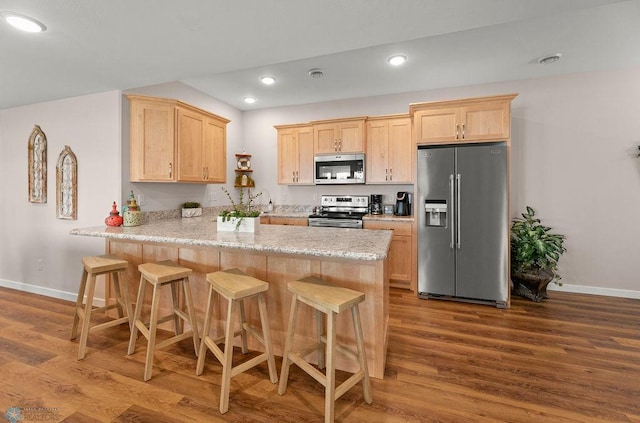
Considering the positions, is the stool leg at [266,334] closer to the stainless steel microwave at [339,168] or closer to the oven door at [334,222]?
the oven door at [334,222]

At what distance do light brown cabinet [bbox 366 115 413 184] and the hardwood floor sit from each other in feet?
6.79

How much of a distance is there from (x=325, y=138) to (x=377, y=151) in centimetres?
81

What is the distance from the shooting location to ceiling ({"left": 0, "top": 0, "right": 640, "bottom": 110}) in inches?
69.0

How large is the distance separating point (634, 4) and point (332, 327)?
11.0 ft

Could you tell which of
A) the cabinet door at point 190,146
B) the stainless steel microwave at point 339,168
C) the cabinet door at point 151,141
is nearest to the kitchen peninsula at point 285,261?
the cabinet door at point 151,141

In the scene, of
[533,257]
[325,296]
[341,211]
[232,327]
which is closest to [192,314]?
[232,327]

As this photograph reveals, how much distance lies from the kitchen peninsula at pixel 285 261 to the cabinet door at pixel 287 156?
210 cm

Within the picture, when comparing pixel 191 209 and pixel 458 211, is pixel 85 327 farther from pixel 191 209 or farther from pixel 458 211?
Result: pixel 458 211

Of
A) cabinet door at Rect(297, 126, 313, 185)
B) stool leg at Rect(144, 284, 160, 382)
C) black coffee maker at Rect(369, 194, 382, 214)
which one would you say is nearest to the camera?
stool leg at Rect(144, 284, 160, 382)

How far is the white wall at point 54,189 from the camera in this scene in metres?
3.23

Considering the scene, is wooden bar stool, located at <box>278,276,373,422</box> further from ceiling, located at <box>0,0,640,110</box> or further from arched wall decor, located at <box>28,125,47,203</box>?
arched wall decor, located at <box>28,125,47,203</box>

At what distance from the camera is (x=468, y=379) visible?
2014mm

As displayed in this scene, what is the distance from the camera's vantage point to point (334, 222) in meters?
4.17

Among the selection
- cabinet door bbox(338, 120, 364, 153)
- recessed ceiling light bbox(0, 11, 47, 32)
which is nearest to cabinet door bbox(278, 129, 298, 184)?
cabinet door bbox(338, 120, 364, 153)
